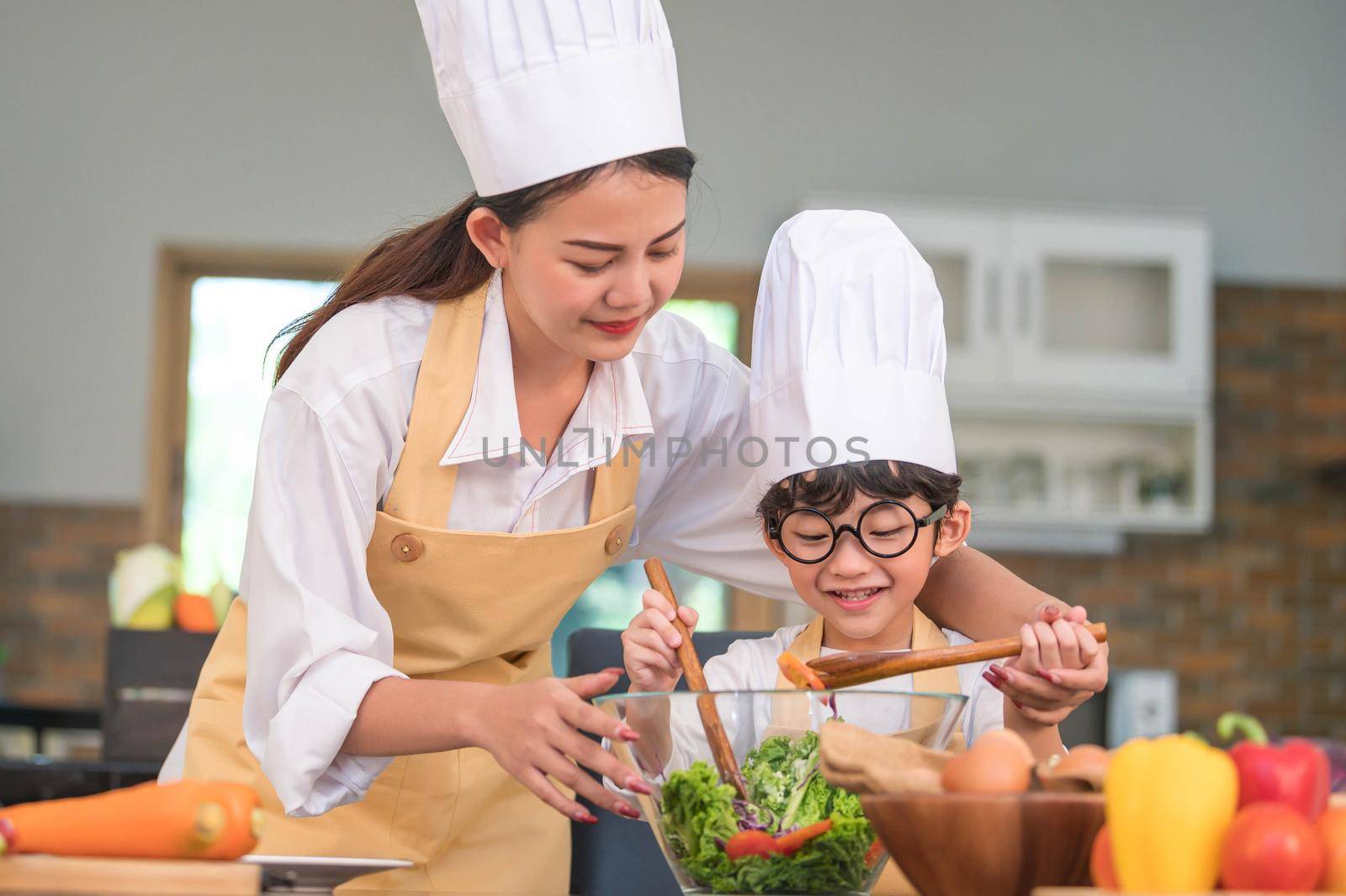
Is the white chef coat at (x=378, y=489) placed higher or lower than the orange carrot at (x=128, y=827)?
higher

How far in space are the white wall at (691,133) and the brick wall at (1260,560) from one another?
26cm

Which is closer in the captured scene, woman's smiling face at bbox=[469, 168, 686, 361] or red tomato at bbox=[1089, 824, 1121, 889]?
red tomato at bbox=[1089, 824, 1121, 889]

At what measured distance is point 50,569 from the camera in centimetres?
451

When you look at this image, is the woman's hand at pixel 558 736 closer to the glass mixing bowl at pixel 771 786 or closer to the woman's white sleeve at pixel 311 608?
the glass mixing bowl at pixel 771 786

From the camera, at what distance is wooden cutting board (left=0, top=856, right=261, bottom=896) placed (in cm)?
64

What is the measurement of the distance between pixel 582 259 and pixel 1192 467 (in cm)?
384

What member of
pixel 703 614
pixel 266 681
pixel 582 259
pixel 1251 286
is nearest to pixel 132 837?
pixel 266 681

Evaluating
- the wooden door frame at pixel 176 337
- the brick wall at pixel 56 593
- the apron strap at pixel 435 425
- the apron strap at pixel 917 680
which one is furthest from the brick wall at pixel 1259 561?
the apron strap at pixel 435 425

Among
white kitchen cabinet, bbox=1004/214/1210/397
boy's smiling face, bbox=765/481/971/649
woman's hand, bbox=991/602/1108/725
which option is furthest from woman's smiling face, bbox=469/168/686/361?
white kitchen cabinet, bbox=1004/214/1210/397

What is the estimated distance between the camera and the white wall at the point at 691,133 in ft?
15.1

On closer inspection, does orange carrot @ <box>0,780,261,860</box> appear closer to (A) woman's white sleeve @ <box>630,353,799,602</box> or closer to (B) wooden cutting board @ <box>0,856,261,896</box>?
(B) wooden cutting board @ <box>0,856,261,896</box>

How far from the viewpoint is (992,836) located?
0.65 metres

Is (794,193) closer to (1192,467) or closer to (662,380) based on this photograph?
(1192,467)

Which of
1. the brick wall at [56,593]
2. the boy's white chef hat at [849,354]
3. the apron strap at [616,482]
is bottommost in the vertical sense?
the brick wall at [56,593]
